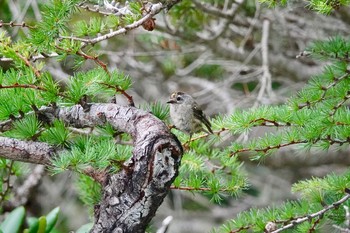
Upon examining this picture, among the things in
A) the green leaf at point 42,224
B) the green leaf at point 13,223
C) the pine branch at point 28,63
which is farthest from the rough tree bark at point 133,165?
the green leaf at point 13,223

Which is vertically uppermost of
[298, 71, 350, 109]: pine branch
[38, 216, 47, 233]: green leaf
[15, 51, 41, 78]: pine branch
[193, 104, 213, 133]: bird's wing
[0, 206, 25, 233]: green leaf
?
[15, 51, 41, 78]: pine branch

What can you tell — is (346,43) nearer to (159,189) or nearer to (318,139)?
(318,139)

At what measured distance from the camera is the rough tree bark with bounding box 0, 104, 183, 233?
1405 millimetres

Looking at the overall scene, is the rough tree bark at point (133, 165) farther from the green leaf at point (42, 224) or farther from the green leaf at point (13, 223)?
the green leaf at point (13, 223)

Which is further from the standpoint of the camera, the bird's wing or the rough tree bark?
the bird's wing

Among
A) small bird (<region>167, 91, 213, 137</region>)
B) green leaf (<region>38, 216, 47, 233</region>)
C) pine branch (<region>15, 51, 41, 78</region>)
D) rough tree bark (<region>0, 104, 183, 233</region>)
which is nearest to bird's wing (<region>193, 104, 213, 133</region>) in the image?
small bird (<region>167, 91, 213, 137</region>)

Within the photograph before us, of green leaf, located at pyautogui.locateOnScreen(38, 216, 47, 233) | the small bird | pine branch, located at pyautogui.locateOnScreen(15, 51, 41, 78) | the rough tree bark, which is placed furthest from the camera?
green leaf, located at pyautogui.locateOnScreen(38, 216, 47, 233)

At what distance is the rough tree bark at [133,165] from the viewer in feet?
4.61

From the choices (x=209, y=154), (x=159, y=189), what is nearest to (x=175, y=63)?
(x=209, y=154)

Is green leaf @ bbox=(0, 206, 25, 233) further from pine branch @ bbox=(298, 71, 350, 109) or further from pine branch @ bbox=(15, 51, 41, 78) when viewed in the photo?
pine branch @ bbox=(298, 71, 350, 109)

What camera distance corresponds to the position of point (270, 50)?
3281 mm

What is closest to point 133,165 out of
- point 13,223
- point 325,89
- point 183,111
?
point 183,111

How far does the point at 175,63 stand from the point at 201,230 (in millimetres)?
1002

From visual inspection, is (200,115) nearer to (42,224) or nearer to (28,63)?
(28,63)
